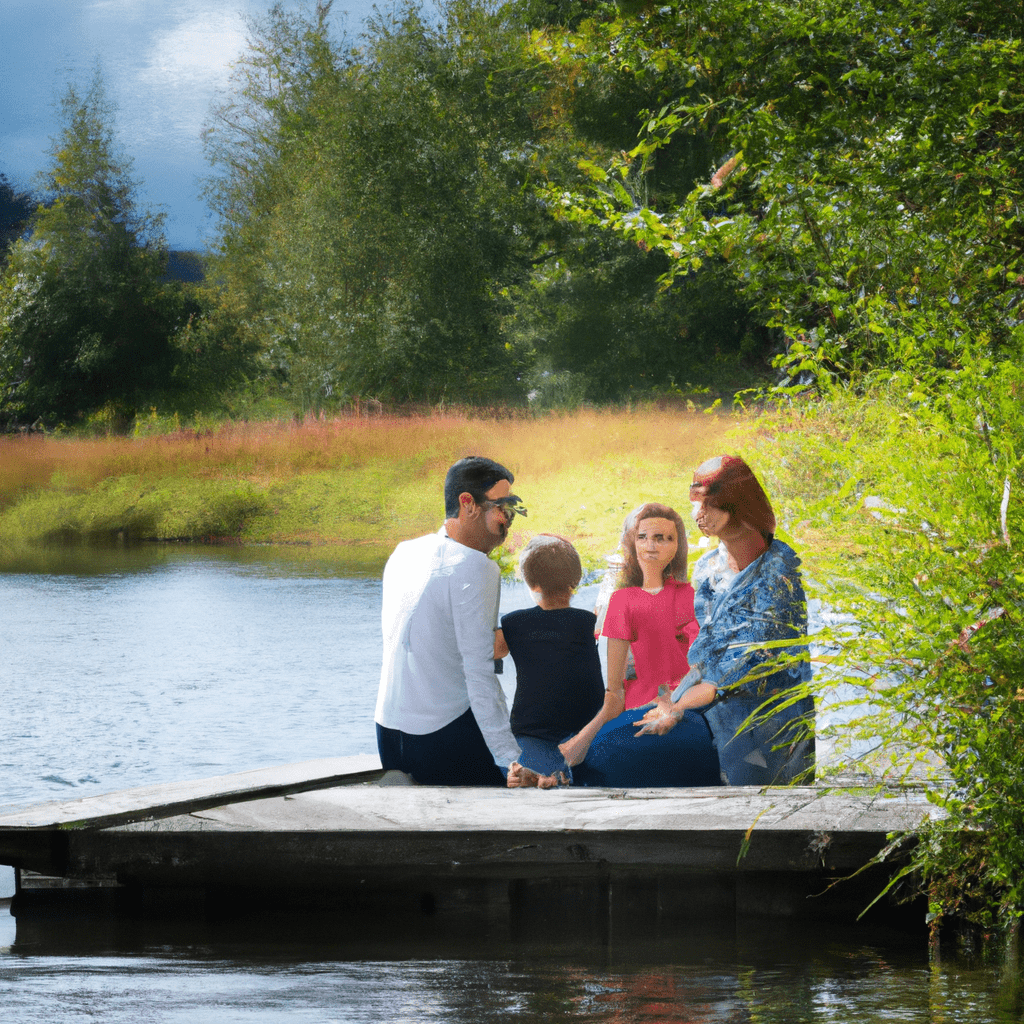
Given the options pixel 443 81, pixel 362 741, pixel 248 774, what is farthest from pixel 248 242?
pixel 248 774

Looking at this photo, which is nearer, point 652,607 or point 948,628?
point 948,628

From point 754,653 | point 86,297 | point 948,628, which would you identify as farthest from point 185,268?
point 948,628

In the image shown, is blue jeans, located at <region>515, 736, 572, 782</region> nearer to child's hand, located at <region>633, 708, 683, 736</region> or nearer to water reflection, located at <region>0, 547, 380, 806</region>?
child's hand, located at <region>633, 708, 683, 736</region>

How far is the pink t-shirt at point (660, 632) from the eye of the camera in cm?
442

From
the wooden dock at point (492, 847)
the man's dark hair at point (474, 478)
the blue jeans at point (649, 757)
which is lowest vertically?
the wooden dock at point (492, 847)

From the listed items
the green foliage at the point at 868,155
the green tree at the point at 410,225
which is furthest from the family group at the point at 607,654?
the green tree at the point at 410,225

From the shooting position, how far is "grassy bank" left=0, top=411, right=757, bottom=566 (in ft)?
81.6

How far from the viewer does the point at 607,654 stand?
4.09 metres

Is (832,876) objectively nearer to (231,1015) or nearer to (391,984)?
(391,984)

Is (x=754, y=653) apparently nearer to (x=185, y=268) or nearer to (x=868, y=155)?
(x=868, y=155)

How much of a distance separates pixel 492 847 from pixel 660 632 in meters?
0.88

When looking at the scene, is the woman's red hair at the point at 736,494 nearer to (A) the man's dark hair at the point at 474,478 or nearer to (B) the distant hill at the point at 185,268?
(A) the man's dark hair at the point at 474,478

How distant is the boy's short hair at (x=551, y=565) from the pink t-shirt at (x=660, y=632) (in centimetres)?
20

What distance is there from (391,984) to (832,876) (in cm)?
137
